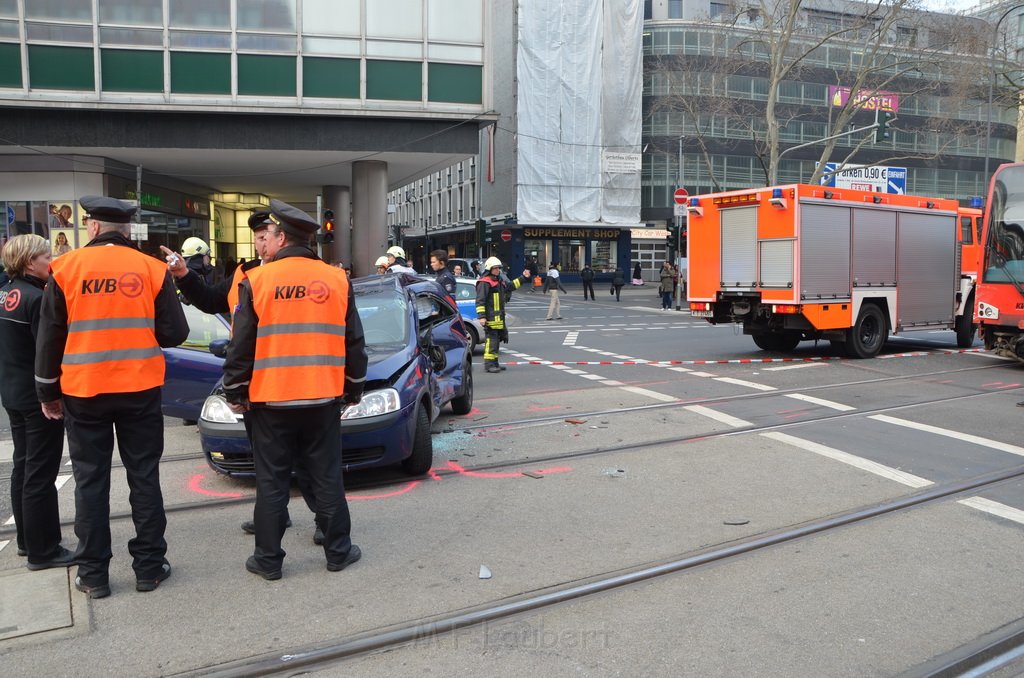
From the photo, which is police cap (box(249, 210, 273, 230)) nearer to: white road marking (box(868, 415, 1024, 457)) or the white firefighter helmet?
the white firefighter helmet

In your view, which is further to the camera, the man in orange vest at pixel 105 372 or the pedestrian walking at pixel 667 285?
the pedestrian walking at pixel 667 285

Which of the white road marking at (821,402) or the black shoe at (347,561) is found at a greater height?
the white road marking at (821,402)

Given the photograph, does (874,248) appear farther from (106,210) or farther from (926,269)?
(106,210)

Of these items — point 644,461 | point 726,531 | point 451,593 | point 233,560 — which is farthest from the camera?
point 644,461

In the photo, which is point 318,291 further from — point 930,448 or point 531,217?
point 531,217

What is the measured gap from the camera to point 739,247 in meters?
14.6

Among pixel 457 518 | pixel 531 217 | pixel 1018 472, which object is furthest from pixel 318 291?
pixel 531 217

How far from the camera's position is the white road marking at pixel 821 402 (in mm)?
9648

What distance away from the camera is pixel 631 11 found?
5153 centimetres

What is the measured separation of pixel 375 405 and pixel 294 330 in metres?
1.91

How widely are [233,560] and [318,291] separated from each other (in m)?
1.65

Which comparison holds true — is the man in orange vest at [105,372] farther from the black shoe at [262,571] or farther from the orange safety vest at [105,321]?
the black shoe at [262,571]

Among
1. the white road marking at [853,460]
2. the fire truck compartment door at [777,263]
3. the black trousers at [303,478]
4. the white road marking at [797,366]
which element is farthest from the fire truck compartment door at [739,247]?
the black trousers at [303,478]

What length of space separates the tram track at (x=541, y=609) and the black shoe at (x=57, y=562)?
5.39 ft
